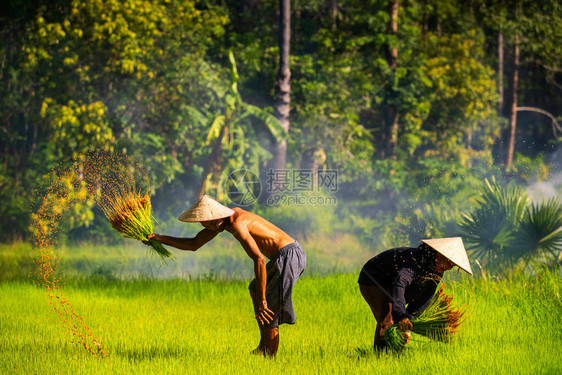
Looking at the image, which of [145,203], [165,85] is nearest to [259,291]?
[145,203]

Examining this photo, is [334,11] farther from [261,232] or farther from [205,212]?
[205,212]

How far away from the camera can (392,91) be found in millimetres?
20656

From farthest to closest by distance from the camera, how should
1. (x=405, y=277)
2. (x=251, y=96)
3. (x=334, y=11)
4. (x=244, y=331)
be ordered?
1. (x=334, y=11)
2. (x=251, y=96)
3. (x=244, y=331)
4. (x=405, y=277)

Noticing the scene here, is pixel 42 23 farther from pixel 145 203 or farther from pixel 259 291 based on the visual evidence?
pixel 259 291

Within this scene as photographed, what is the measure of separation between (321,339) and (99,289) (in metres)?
4.91

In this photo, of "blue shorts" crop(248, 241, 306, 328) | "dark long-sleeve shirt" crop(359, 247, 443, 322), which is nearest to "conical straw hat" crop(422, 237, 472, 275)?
"dark long-sleeve shirt" crop(359, 247, 443, 322)

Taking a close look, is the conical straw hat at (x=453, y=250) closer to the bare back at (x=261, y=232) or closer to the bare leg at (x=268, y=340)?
the bare back at (x=261, y=232)

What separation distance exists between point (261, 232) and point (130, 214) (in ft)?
4.05

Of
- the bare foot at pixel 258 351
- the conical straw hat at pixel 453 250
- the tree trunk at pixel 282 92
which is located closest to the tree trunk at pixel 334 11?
the tree trunk at pixel 282 92

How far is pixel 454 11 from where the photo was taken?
887 inches

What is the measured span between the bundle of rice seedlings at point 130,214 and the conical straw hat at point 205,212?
0.58 metres

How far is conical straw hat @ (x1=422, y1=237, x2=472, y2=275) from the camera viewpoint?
245 inches

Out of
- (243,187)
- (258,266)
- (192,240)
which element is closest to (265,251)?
(258,266)

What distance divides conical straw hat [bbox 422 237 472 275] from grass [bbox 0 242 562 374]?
55 cm
